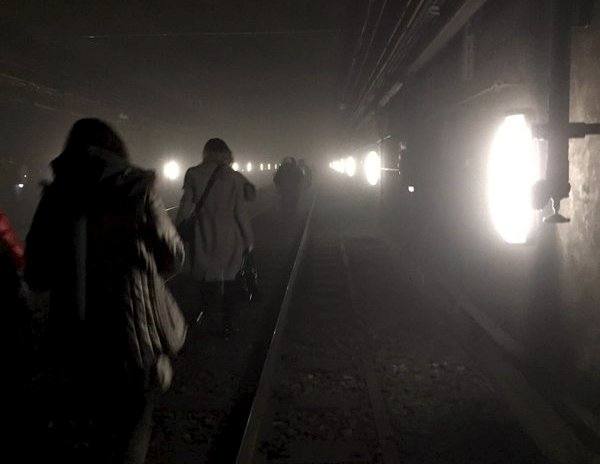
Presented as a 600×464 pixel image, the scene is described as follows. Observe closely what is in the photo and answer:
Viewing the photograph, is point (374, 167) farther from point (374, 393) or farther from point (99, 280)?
point (99, 280)

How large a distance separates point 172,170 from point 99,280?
30456mm

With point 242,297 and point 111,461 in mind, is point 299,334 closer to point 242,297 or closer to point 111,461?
point 242,297

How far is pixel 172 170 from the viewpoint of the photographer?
31.5 meters

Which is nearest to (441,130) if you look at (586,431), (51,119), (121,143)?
(586,431)

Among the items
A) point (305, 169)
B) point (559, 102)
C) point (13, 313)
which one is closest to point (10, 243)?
point (13, 313)

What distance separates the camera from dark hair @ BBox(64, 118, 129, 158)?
81.3 inches

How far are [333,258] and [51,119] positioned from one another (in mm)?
12000

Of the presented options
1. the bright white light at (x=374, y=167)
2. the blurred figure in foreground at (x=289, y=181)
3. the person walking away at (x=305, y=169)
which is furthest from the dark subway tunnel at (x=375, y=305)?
the person walking away at (x=305, y=169)

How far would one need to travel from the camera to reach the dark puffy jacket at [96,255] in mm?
1997

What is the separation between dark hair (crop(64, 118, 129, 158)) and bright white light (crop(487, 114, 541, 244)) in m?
2.60

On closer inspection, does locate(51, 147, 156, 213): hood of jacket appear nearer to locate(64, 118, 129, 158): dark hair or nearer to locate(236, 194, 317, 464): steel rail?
locate(64, 118, 129, 158): dark hair

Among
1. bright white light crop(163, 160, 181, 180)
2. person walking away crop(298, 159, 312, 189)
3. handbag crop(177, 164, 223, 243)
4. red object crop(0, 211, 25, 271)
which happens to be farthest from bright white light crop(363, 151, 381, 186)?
bright white light crop(163, 160, 181, 180)

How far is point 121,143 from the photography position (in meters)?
2.18

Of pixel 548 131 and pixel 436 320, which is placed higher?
pixel 548 131
